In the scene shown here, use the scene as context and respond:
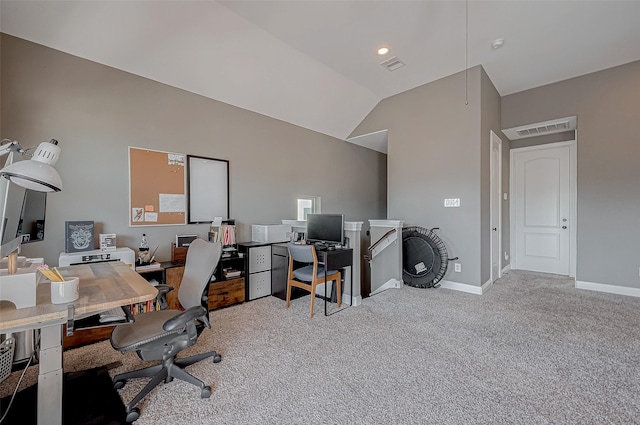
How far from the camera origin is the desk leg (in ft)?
4.25

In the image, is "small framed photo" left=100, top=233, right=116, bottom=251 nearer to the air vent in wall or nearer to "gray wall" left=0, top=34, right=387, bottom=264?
"gray wall" left=0, top=34, right=387, bottom=264

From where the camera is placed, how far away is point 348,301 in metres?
3.52

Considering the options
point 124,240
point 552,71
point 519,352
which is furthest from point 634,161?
point 124,240

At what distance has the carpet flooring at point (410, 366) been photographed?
1.65 meters

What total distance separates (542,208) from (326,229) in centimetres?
432

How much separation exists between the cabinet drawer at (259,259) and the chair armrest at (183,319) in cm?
190

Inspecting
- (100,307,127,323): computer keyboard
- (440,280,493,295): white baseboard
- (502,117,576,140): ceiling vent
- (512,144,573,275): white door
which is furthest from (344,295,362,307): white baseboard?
(502,117,576,140): ceiling vent

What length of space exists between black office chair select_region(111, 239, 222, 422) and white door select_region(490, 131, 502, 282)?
170 inches

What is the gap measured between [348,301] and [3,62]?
4.09 m

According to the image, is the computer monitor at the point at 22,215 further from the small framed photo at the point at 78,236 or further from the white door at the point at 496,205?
the white door at the point at 496,205

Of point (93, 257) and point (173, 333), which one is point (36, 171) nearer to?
point (173, 333)

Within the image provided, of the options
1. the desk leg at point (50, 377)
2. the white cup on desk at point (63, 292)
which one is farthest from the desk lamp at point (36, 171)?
the desk leg at point (50, 377)

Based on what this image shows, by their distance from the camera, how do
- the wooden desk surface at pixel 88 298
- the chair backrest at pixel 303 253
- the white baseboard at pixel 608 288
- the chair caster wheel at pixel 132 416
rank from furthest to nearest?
the white baseboard at pixel 608 288 → the chair backrest at pixel 303 253 → the chair caster wheel at pixel 132 416 → the wooden desk surface at pixel 88 298

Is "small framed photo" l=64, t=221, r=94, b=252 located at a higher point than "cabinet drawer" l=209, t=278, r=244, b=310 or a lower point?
higher
